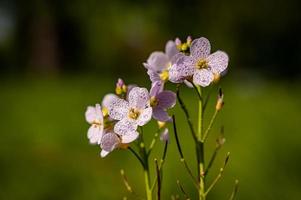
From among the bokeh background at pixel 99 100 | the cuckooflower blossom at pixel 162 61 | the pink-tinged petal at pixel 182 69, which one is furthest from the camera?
the bokeh background at pixel 99 100

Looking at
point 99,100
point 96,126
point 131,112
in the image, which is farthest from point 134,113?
point 99,100

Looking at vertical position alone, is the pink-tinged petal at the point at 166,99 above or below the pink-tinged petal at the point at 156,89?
below

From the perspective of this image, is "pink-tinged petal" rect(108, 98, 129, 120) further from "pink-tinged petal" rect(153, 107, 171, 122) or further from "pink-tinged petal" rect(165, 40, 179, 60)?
"pink-tinged petal" rect(165, 40, 179, 60)

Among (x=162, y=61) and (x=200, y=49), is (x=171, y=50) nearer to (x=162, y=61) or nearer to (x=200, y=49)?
(x=162, y=61)

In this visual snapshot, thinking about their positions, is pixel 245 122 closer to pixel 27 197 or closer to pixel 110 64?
pixel 27 197

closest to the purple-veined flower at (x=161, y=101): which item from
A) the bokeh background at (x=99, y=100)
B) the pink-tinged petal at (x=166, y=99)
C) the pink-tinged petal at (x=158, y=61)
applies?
the pink-tinged petal at (x=166, y=99)

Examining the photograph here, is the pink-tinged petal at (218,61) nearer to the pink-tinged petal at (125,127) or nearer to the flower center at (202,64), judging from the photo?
the flower center at (202,64)
